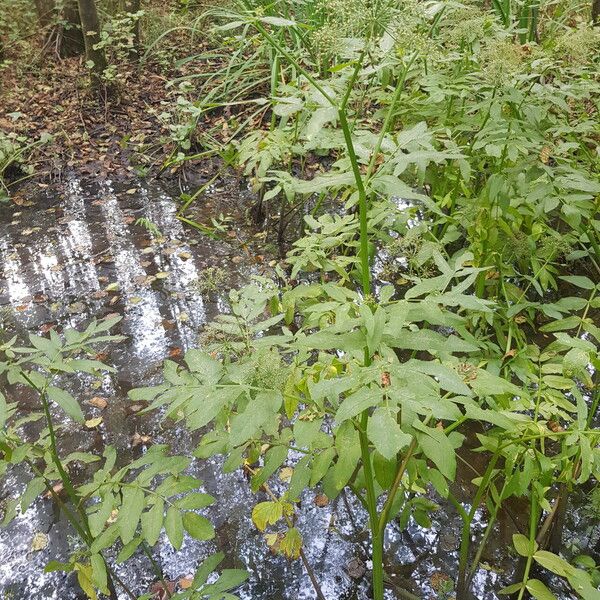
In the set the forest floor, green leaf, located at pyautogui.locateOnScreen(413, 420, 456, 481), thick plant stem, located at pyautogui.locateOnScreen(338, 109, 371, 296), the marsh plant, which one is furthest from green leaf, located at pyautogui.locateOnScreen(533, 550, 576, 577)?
the forest floor

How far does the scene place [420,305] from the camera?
1.39 m

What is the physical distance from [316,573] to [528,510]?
0.97 metres

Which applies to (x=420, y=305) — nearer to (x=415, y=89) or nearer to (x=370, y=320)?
(x=370, y=320)

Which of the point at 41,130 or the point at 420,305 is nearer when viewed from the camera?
the point at 420,305

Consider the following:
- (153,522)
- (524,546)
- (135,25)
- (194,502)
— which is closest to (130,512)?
(153,522)

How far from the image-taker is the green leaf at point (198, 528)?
5.28 feet

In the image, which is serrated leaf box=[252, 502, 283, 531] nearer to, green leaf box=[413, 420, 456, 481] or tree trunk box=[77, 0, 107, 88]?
green leaf box=[413, 420, 456, 481]

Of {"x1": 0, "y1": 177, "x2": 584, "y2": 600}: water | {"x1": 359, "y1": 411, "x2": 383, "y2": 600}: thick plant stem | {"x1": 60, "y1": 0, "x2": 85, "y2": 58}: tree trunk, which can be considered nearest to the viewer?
{"x1": 359, "y1": 411, "x2": 383, "y2": 600}: thick plant stem

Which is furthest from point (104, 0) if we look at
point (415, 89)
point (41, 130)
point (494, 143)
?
point (494, 143)

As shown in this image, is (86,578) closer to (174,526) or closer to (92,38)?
(174,526)

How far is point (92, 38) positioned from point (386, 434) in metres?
7.29

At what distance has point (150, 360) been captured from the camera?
346 centimetres

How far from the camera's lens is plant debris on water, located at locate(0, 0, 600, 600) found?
1.48m

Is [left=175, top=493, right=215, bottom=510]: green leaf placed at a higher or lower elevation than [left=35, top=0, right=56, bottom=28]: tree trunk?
lower
